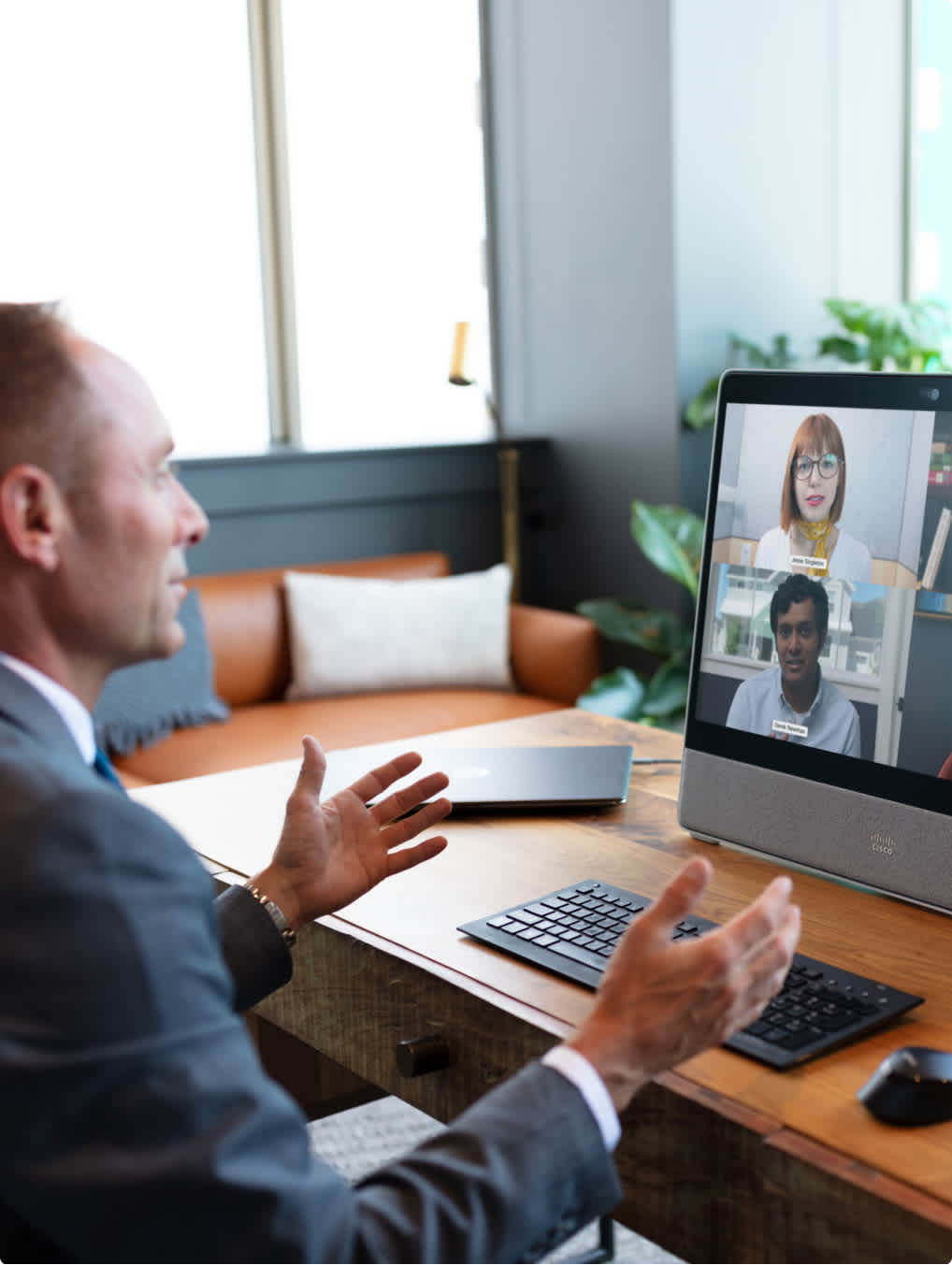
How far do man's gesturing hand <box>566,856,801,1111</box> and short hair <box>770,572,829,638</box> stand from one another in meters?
0.49

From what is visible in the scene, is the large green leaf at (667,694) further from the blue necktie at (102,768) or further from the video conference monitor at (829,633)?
the blue necktie at (102,768)

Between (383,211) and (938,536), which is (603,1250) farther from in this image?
(383,211)

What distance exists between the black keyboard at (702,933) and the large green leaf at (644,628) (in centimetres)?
256

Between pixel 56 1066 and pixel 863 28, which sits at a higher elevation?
pixel 863 28

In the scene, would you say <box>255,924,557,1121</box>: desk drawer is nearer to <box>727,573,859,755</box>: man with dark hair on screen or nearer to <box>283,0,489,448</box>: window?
<box>727,573,859,755</box>: man with dark hair on screen

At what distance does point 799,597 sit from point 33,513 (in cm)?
80

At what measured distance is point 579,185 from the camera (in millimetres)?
4262

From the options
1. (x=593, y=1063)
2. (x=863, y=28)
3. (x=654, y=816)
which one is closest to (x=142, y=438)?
(x=593, y=1063)

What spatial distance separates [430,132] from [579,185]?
70 centimetres

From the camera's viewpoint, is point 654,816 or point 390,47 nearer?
point 654,816

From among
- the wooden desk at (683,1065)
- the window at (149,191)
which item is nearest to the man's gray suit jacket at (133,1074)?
the wooden desk at (683,1065)

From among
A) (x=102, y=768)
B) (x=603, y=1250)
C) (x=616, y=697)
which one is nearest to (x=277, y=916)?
(x=102, y=768)

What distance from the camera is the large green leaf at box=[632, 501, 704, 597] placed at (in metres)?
3.70

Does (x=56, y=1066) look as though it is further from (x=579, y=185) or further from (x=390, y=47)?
(x=390, y=47)
